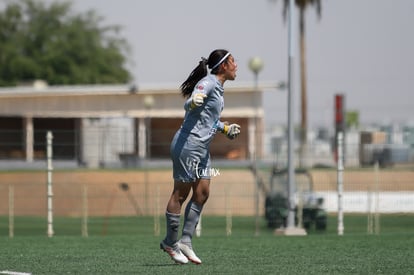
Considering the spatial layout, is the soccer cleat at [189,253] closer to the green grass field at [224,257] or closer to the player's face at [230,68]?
the green grass field at [224,257]

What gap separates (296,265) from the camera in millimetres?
11070

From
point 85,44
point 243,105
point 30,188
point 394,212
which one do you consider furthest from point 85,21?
point 394,212

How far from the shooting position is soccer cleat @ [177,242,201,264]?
36.7 ft

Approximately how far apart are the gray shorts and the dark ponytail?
0.55 metres

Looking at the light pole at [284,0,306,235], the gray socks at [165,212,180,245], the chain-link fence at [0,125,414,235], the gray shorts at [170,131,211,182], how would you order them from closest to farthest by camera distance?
1. the gray shorts at [170,131,211,182]
2. the gray socks at [165,212,180,245]
3. the light pole at [284,0,306,235]
4. the chain-link fence at [0,125,414,235]

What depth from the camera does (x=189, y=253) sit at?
1120 centimetres

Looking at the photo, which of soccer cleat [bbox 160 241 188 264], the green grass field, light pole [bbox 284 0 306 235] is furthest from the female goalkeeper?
light pole [bbox 284 0 306 235]

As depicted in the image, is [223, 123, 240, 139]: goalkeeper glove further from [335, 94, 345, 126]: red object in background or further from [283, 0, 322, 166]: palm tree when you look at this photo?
[283, 0, 322, 166]: palm tree

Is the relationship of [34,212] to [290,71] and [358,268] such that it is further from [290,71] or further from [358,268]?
[358,268]

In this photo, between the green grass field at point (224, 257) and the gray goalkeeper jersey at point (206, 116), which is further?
the gray goalkeeper jersey at point (206, 116)

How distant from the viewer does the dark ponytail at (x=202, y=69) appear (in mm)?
11414

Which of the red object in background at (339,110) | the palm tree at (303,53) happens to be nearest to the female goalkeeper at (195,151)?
the red object in background at (339,110)

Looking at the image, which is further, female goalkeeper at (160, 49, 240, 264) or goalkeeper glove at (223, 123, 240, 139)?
goalkeeper glove at (223, 123, 240, 139)

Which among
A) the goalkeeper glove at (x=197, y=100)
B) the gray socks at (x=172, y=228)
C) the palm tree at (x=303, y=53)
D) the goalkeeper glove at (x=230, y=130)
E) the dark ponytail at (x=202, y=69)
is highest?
the palm tree at (x=303, y=53)
